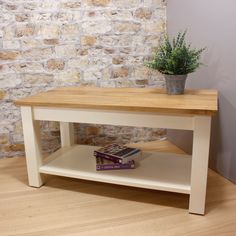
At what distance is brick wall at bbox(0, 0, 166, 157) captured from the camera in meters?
1.70

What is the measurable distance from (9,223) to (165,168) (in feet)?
2.44

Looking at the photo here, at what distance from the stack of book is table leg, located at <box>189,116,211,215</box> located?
1.12 ft

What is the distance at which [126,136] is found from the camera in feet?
6.62

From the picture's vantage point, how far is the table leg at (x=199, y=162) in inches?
42.3

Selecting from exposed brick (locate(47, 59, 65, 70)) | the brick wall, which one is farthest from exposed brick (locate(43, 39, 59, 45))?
exposed brick (locate(47, 59, 65, 70))

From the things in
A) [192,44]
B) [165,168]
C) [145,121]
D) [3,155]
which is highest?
[192,44]

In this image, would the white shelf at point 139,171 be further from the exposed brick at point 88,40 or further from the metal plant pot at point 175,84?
the exposed brick at point 88,40

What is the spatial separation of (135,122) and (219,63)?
62 cm

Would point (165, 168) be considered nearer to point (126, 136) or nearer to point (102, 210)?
point (102, 210)

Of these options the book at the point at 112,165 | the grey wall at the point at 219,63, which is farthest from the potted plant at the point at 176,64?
the book at the point at 112,165

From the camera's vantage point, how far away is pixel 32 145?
1361 millimetres

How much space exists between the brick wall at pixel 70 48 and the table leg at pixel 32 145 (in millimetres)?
480

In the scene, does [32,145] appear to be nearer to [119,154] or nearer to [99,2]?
[119,154]

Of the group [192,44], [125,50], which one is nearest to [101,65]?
[125,50]
